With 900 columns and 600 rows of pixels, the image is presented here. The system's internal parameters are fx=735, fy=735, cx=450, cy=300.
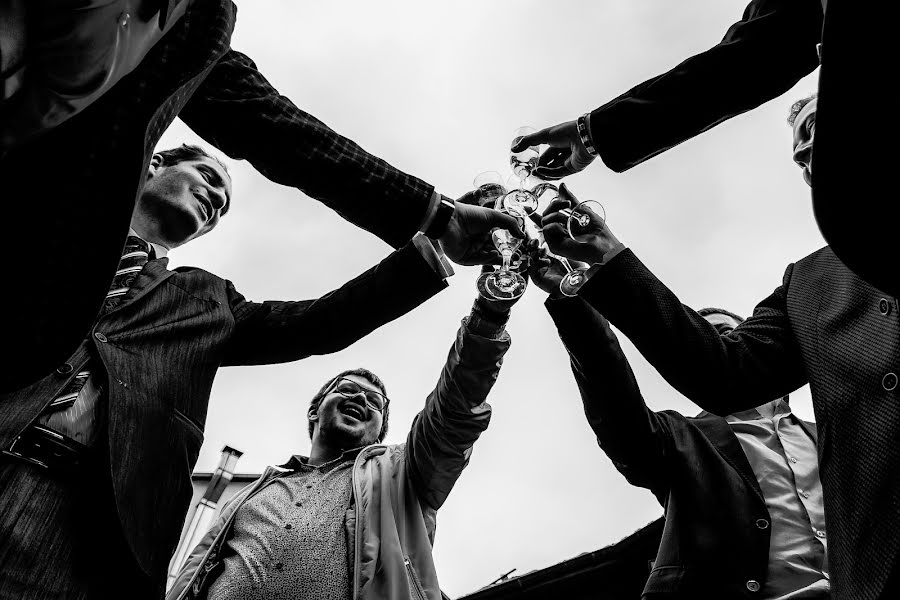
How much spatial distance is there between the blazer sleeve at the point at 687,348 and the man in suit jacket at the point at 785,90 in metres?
0.48

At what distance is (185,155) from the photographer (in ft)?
11.9

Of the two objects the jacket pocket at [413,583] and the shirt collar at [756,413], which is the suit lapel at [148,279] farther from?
the shirt collar at [756,413]

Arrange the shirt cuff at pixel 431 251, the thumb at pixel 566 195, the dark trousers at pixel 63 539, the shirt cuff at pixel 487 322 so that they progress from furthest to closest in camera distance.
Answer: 1. the shirt cuff at pixel 487 322
2. the shirt cuff at pixel 431 251
3. the thumb at pixel 566 195
4. the dark trousers at pixel 63 539

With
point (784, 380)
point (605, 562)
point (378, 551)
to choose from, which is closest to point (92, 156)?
point (784, 380)

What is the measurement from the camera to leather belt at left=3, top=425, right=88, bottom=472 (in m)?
1.96

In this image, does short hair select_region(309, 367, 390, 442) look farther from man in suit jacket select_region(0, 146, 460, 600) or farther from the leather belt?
the leather belt

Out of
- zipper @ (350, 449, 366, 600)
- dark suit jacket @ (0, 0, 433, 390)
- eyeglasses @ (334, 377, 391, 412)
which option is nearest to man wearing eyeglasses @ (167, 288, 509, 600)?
zipper @ (350, 449, 366, 600)

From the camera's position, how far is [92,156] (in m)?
1.28

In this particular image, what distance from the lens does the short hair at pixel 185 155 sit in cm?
360

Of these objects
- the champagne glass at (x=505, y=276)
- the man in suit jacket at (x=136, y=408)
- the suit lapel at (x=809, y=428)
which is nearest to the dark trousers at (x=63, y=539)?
the man in suit jacket at (x=136, y=408)

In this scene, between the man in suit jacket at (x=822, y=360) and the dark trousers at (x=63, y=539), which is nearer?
the man in suit jacket at (x=822, y=360)

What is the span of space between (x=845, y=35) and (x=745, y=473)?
2374 millimetres

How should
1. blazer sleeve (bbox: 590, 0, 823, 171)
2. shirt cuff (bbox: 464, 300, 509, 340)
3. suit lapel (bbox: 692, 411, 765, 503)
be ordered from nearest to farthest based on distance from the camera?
1. blazer sleeve (bbox: 590, 0, 823, 171)
2. suit lapel (bbox: 692, 411, 765, 503)
3. shirt cuff (bbox: 464, 300, 509, 340)

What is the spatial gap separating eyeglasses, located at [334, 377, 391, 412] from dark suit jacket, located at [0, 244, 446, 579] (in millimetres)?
1695
